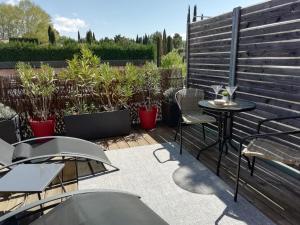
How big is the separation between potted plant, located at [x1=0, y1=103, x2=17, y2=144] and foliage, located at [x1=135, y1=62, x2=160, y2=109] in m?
2.29

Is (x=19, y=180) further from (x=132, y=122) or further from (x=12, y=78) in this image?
(x=132, y=122)

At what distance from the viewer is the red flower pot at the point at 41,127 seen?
400 centimetres

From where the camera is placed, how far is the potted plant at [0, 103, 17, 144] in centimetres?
357

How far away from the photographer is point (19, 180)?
2.00 meters

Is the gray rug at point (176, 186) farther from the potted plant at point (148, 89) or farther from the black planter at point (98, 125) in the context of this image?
the potted plant at point (148, 89)

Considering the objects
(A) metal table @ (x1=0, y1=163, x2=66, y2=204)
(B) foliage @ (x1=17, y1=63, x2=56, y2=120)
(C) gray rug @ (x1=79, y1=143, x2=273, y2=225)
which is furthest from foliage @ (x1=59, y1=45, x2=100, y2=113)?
(A) metal table @ (x1=0, y1=163, x2=66, y2=204)

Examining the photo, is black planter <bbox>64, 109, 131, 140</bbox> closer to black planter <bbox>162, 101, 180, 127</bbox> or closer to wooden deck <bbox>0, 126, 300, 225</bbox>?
wooden deck <bbox>0, 126, 300, 225</bbox>

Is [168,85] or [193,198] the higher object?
[168,85]

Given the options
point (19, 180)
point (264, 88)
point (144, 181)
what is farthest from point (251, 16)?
point (19, 180)

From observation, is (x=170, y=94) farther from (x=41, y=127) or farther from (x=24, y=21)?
(x=24, y=21)

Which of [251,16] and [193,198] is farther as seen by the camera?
[251,16]

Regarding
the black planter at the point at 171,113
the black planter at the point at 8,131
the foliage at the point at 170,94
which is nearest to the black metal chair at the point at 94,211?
the black planter at the point at 8,131

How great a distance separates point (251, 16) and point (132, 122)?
2.97m

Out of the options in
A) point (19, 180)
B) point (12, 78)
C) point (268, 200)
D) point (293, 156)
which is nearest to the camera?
point (19, 180)
